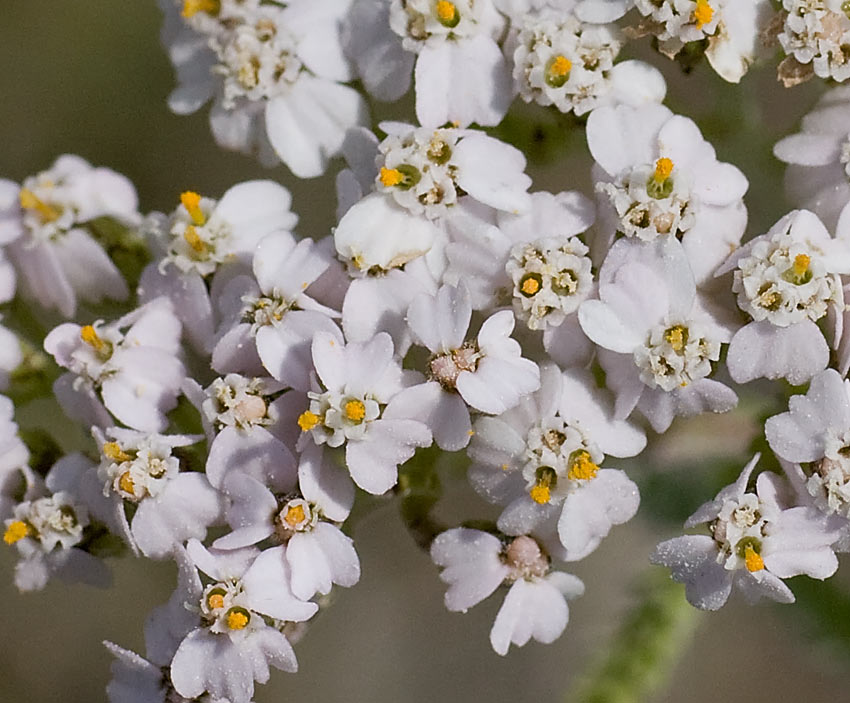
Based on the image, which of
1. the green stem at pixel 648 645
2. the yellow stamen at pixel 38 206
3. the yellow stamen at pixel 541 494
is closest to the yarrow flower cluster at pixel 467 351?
the yellow stamen at pixel 541 494

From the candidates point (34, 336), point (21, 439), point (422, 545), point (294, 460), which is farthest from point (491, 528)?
point (34, 336)

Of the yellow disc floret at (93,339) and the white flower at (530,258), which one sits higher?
the white flower at (530,258)

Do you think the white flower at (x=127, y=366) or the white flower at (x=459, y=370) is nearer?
the white flower at (x=459, y=370)

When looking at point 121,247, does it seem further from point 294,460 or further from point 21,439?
point 294,460

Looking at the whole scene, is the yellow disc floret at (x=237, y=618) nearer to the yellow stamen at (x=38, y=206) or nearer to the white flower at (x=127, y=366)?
the white flower at (x=127, y=366)

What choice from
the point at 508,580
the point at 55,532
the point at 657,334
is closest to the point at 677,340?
the point at 657,334

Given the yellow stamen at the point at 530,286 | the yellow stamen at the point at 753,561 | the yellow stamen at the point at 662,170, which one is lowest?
the yellow stamen at the point at 753,561

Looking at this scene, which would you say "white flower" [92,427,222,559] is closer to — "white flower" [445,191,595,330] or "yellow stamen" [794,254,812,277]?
"white flower" [445,191,595,330]
